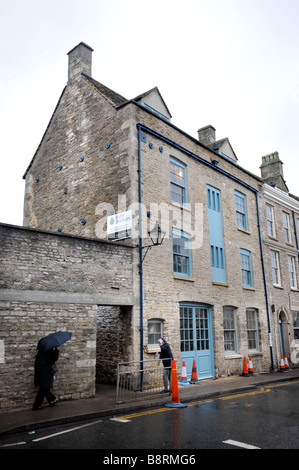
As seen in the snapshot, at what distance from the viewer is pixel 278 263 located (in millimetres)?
20969

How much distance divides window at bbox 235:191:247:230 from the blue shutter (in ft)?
6.16

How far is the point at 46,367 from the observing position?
8.77 metres

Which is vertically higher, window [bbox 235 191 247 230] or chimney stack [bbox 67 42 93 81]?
chimney stack [bbox 67 42 93 81]

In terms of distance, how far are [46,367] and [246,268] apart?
11956mm

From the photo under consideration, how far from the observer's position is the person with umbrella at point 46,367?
28.2 feet

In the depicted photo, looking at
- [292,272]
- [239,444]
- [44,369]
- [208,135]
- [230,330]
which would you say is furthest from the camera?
[292,272]

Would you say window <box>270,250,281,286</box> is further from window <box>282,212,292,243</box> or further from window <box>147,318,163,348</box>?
window <box>147,318,163,348</box>

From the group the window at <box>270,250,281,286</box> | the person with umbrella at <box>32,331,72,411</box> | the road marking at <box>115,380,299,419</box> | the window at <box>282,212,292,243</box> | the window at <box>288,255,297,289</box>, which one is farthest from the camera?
the window at <box>282,212,292,243</box>

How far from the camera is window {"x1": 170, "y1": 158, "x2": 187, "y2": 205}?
580 inches

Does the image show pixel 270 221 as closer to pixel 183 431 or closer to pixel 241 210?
pixel 241 210

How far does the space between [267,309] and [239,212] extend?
16.9 ft

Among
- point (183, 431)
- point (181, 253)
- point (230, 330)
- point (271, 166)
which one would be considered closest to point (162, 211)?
point (181, 253)

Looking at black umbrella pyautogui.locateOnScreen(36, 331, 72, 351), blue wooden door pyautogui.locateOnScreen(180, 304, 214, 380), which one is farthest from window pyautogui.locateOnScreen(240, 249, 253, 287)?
black umbrella pyautogui.locateOnScreen(36, 331, 72, 351)
